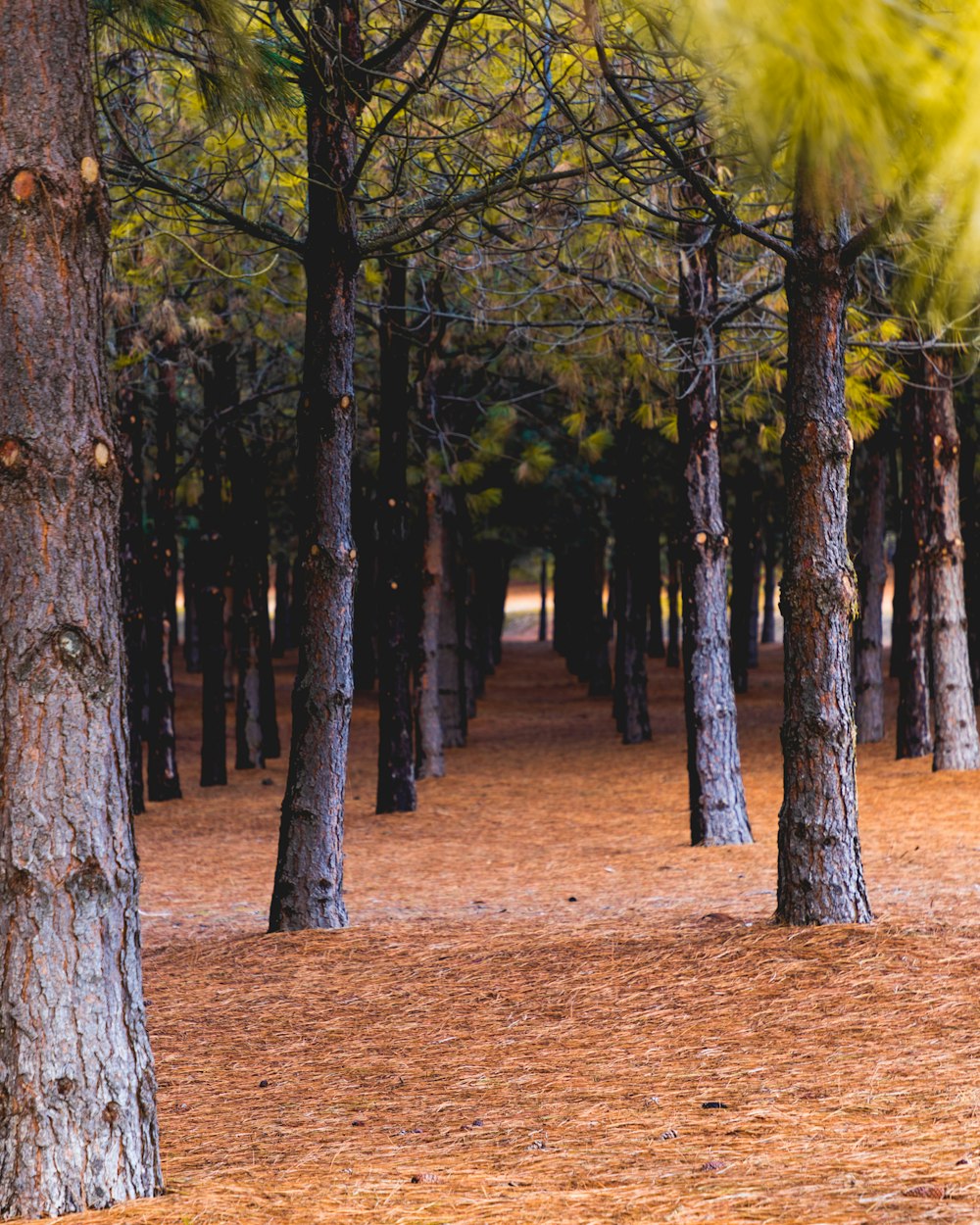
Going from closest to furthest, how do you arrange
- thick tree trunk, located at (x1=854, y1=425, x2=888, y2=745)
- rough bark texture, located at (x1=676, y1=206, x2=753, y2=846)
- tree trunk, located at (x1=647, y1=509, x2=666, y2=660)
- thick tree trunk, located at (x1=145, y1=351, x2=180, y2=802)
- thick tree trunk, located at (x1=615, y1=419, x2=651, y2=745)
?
rough bark texture, located at (x1=676, y1=206, x2=753, y2=846)
thick tree trunk, located at (x1=145, y1=351, x2=180, y2=802)
thick tree trunk, located at (x1=854, y1=425, x2=888, y2=745)
thick tree trunk, located at (x1=615, y1=419, x2=651, y2=745)
tree trunk, located at (x1=647, y1=509, x2=666, y2=660)

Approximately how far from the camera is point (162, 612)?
15273mm

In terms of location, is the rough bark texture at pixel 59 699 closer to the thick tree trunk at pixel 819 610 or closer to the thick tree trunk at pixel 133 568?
the thick tree trunk at pixel 819 610

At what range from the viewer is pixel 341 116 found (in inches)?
287

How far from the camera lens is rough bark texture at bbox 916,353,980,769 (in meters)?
13.2

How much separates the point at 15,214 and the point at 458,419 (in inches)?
592

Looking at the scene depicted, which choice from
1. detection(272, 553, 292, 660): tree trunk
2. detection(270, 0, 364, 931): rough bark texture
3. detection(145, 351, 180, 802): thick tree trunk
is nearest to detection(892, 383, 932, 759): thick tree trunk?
detection(270, 0, 364, 931): rough bark texture

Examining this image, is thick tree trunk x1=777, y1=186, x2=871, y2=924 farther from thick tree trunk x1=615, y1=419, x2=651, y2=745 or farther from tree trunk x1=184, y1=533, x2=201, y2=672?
tree trunk x1=184, y1=533, x2=201, y2=672

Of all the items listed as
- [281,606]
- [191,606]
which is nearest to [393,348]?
[191,606]

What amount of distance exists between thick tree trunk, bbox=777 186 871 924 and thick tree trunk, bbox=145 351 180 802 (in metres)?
9.93

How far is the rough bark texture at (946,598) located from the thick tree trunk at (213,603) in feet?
27.8

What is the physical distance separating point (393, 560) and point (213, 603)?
381cm

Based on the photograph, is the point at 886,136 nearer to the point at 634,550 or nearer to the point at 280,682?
the point at 634,550

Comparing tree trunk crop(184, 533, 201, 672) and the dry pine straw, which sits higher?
tree trunk crop(184, 533, 201, 672)

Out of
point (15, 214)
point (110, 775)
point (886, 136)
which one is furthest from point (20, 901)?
Result: point (886, 136)
